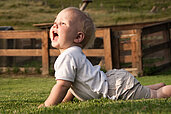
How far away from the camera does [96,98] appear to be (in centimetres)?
330

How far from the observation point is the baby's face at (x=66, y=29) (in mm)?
3309

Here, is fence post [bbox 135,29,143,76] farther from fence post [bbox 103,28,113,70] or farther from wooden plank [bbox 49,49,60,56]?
wooden plank [bbox 49,49,60,56]

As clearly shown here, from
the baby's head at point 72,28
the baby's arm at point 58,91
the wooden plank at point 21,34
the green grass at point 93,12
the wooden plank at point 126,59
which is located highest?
the green grass at point 93,12


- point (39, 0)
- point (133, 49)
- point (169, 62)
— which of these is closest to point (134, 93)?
point (133, 49)

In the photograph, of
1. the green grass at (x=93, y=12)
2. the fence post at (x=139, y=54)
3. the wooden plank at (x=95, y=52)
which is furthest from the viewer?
the green grass at (x=93, y=12)

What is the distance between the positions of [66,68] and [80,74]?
186 mm

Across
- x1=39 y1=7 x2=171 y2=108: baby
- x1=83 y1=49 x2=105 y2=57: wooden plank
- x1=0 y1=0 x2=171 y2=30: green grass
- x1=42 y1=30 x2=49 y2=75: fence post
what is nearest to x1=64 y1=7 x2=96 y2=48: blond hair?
x1=39 y1=7 x2=171 y2=108: baby

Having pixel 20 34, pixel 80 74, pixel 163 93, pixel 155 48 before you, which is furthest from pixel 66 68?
pixel 20 34

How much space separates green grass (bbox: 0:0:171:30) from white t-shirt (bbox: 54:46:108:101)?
16505 mm

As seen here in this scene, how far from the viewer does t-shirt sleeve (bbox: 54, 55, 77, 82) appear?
10.1ft

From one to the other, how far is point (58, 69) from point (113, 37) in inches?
253

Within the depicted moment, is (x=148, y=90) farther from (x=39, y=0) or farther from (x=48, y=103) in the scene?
(x=39, y=0)

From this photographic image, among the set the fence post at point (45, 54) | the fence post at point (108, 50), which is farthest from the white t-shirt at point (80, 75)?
the fence post at point (45, 54)

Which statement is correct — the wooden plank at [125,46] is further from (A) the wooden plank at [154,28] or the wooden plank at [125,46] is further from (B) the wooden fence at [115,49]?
(A) the wooden plank at [154,28]
